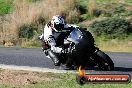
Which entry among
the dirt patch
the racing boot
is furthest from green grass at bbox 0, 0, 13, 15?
the dirt patch

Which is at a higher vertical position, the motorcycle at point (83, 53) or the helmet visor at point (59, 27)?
the helmet visor at point (59, 27)

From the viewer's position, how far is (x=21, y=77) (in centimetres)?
1346

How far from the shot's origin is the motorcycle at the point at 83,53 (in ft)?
48.5

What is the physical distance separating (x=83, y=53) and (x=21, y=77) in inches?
86.7

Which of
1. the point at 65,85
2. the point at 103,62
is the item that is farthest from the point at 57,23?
the point at 65,85

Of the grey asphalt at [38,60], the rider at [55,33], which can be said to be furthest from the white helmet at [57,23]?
the grey asphalt at [38,60]

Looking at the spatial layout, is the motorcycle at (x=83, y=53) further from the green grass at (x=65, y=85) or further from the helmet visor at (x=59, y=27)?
the green grass at (x=65, y=85)

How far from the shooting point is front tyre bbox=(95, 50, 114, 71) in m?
14.9

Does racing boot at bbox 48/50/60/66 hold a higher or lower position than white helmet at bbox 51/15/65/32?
lower

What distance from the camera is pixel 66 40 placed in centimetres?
1535

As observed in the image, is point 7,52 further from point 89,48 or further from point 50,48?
point 89,48

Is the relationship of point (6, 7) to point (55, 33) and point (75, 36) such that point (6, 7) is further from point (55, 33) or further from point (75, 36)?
point (75, 36)

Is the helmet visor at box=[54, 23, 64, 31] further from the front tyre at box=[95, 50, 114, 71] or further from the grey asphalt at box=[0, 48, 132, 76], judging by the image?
the front tyre at box=[95, 50, 114, 71]

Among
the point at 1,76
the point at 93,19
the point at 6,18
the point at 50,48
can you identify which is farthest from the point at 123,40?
the point at 1,76
